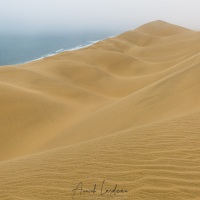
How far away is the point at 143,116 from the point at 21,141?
494 cm

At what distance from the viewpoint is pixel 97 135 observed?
963 centimetres

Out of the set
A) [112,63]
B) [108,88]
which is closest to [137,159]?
[108,88]

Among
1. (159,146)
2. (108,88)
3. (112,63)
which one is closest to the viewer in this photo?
(159,146)

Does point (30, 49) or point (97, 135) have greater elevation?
point (30, 49)

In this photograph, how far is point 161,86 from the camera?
11.7 m

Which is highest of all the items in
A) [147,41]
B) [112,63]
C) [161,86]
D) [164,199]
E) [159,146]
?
[147,41]

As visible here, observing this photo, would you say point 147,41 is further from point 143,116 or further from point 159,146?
point 159,146
